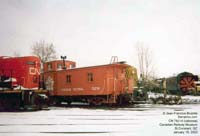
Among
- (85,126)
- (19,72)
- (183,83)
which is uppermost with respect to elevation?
(19,72)

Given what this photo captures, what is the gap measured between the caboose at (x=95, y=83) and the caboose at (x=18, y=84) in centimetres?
86

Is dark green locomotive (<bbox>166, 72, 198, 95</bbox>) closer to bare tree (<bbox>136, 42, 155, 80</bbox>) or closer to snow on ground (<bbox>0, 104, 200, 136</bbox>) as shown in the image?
bare tree (<bbox>136, 42, 155, 80</bbox>)

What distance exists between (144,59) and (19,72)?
2.23 meters

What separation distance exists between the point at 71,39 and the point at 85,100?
2.85 meters

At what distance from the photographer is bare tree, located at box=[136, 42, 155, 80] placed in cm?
418

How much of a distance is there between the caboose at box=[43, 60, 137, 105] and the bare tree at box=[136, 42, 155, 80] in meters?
1.49

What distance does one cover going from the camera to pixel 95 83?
6523 mm

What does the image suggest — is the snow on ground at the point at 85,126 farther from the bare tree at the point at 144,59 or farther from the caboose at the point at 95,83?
the caboose at the point at 95,83

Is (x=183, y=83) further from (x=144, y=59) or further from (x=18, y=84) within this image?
(x=18, y=84)

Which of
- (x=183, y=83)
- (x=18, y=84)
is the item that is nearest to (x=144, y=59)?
(x=183, y=83)

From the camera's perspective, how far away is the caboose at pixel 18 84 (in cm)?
528

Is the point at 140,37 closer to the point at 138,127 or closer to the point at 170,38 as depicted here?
the point at 170,38

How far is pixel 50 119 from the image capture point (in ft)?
13.7

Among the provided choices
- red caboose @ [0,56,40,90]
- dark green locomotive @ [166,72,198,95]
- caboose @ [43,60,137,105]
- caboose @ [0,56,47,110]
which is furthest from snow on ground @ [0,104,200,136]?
caboose @ [43,60,137,105]
